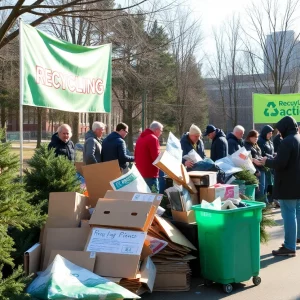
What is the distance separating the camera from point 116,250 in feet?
14.5

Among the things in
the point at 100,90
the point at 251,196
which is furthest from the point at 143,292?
the point at 100,90

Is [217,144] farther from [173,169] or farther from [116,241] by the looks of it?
[116,241]

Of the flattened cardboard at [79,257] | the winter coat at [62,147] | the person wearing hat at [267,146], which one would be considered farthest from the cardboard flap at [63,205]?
the person wearing hat at [267,146]

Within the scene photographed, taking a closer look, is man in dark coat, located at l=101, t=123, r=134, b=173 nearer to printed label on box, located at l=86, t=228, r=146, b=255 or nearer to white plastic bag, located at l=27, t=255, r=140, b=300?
printed label on box, located at l=86, t=228, r=146, b=255

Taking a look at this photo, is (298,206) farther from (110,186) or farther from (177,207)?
(110,186)

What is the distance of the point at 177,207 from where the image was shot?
5.62m

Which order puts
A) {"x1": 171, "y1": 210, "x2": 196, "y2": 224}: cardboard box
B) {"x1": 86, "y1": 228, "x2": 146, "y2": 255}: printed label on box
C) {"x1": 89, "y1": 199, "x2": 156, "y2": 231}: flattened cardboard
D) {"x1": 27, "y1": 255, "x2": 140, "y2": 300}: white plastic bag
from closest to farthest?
{"x1": 27, "y1": 255, "x2": 140, "y2": 300}: white plastic bag, {"x1": 86, "y1": 228, "x2": 146, "y2": 255}: printed label on box, {"x1": 89, "y1": 199, "x2": 156, "y2": 231}: flattened cardboard, {"x1": 171, "y1": 210, "x2": 196, "y2": 224}: cardboard box

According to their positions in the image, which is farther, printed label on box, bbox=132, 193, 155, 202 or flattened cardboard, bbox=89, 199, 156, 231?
printed label on box, bbox=132, 193, 155, 202

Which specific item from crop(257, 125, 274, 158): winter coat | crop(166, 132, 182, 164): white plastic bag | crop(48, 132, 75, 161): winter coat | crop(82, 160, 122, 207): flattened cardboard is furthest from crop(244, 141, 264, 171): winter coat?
crop(82, 160, 122, 207): flattened cardboard

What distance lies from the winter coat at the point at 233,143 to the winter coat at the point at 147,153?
8.26 ft

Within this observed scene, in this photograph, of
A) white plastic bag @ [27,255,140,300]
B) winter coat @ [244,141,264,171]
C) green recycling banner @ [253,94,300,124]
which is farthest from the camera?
green recycling banner @ [253,94,300,124]

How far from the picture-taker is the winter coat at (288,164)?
21.2 ft

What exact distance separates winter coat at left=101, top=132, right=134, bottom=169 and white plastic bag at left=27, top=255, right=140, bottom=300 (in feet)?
12.5

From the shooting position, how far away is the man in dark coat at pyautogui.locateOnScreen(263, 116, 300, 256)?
648 cm
